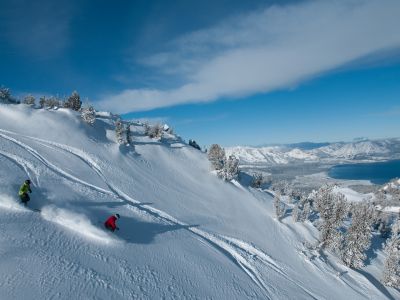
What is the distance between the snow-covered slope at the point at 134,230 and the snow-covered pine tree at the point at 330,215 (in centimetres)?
164

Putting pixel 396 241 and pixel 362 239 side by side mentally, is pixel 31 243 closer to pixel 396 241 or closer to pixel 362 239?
pixel 362 239

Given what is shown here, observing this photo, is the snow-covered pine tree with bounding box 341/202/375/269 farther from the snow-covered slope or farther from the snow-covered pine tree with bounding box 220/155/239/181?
the snow-covered pine tree with bounding box 220/155/239/181

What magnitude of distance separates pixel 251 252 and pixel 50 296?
15221mm

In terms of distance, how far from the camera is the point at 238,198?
3147 cm

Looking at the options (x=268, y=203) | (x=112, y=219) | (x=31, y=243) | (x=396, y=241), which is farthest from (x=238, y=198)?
(x=31, y=243)

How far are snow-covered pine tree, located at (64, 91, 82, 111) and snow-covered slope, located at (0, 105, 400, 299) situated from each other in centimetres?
470

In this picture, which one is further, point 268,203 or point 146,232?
point 268,203

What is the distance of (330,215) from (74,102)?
3353cm

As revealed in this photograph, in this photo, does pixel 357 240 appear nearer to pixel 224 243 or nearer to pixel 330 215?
pixel 330 215

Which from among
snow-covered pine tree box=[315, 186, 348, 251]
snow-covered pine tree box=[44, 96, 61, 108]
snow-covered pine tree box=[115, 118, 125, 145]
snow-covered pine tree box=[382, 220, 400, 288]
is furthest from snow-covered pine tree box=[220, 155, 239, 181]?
snow-covered pine tree box=[44, 96, 61, 108]

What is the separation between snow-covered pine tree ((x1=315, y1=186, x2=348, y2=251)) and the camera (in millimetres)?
27164

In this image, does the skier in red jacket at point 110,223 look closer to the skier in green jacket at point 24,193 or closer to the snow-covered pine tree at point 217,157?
the skier in green jacket at point 24,193

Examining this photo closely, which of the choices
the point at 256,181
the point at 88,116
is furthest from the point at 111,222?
the point at 256,181

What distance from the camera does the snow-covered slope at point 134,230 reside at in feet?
38.6
